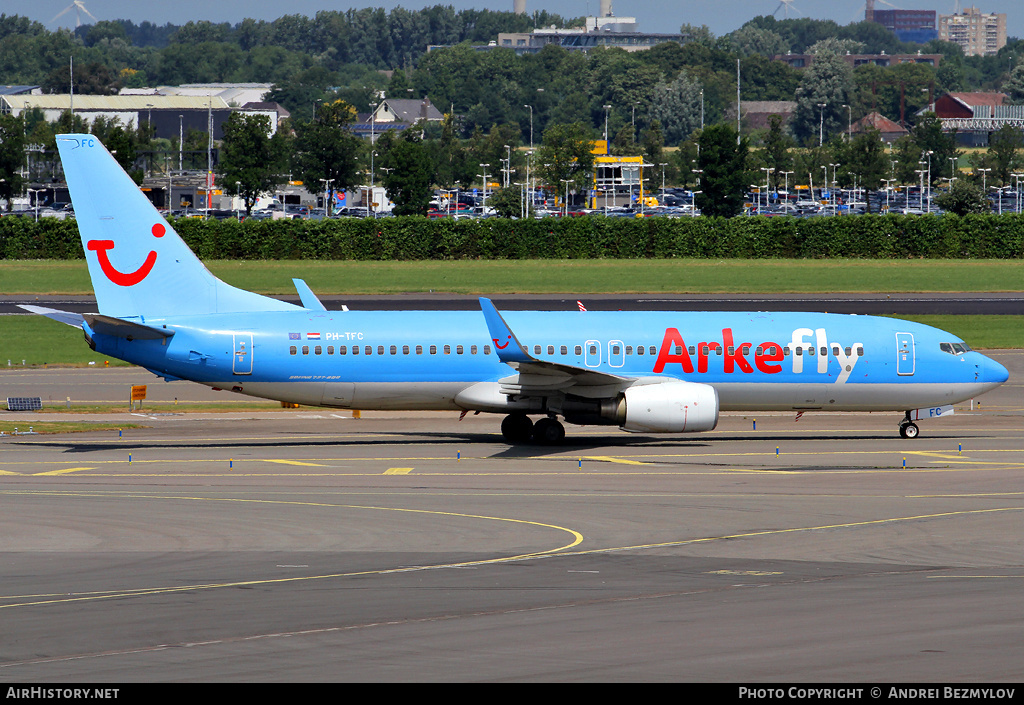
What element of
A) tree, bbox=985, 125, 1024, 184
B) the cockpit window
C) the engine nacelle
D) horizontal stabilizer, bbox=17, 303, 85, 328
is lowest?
the engine nacelle

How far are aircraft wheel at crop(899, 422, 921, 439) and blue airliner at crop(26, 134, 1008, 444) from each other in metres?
0.05

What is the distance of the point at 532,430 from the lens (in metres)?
38.4

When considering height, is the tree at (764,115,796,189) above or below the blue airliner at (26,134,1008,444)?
above

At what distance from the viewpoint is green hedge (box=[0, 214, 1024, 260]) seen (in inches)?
4316

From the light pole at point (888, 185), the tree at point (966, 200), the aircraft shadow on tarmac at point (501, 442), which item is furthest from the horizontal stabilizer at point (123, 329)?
the light pole at point (888, 185)

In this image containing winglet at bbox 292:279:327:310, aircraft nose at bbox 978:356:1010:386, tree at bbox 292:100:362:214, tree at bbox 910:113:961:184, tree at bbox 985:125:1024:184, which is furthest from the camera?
tree at bbox 910:113:961:184

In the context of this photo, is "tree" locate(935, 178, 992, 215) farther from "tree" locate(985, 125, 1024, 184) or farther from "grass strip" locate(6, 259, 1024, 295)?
"tree" locate(985, 125, 1024, 184)

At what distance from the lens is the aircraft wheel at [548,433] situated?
37969 millimetres

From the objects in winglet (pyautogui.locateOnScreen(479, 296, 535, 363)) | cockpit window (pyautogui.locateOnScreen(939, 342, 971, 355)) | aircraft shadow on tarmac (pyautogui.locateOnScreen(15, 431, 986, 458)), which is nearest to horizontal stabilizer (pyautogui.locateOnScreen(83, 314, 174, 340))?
aircraft shadow on tarmac (pyautogui.locateOnScreen(15, 431, 986, 458))

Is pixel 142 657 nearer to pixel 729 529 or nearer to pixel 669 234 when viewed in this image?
pixel 729 529

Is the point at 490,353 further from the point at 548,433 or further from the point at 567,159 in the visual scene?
the point at 567,159

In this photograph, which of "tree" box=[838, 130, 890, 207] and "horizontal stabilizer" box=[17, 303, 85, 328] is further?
"tree" box=[838, 130, 890, 207]

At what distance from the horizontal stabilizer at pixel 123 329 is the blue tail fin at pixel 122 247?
1.20m

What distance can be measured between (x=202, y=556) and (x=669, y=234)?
94.3m
